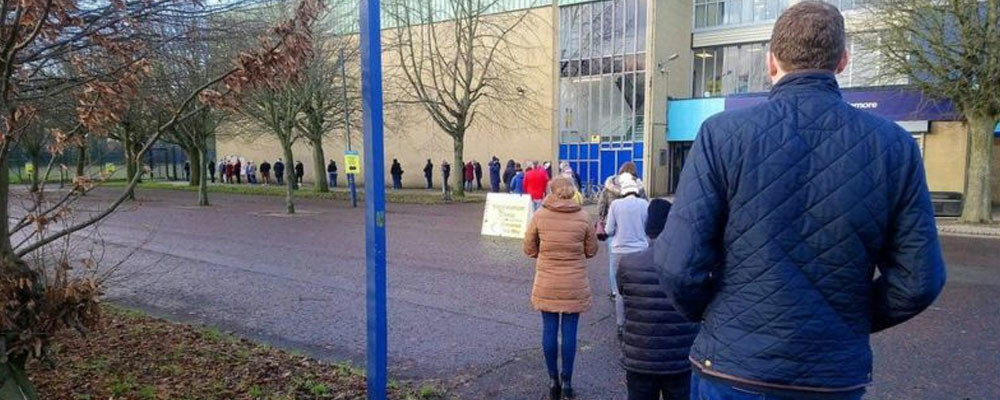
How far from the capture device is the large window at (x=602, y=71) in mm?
30672

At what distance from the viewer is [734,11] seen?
31.0 metres

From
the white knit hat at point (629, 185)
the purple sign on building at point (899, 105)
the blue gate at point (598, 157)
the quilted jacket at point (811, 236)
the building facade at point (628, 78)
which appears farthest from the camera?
the blue gate at point (598, 157)

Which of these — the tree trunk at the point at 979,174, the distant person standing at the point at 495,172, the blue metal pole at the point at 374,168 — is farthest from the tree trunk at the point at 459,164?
the blue metal pole at the point at 374,168

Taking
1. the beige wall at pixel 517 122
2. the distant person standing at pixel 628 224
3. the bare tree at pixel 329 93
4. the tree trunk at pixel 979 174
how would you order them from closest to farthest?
the distant person standing at pixel 628 224, the tree trunk at pixel 979 174, the bare tree at pixel 329 93, the beige wall at pixel 517 122

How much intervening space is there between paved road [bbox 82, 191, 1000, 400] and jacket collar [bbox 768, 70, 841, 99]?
3244 mm

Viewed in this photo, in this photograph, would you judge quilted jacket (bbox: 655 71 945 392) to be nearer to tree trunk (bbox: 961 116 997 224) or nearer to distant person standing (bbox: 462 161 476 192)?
tree trunk (bbox: 961 116 997 224)

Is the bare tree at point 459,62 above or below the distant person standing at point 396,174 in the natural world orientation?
above

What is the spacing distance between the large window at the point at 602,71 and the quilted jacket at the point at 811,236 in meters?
29.5

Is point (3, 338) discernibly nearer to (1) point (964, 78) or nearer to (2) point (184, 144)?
(1) point (964, 78)

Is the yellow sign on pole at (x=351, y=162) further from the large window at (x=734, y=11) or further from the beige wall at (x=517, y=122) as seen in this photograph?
the large window at (x=734, y=11)

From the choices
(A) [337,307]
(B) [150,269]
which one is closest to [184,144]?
(B) [150,269]

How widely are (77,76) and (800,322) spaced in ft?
15.8

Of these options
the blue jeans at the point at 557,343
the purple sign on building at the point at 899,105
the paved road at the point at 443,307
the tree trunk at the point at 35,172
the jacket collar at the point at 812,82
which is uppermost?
the purple sign on building at the point at 899,105

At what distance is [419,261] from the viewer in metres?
10.7
